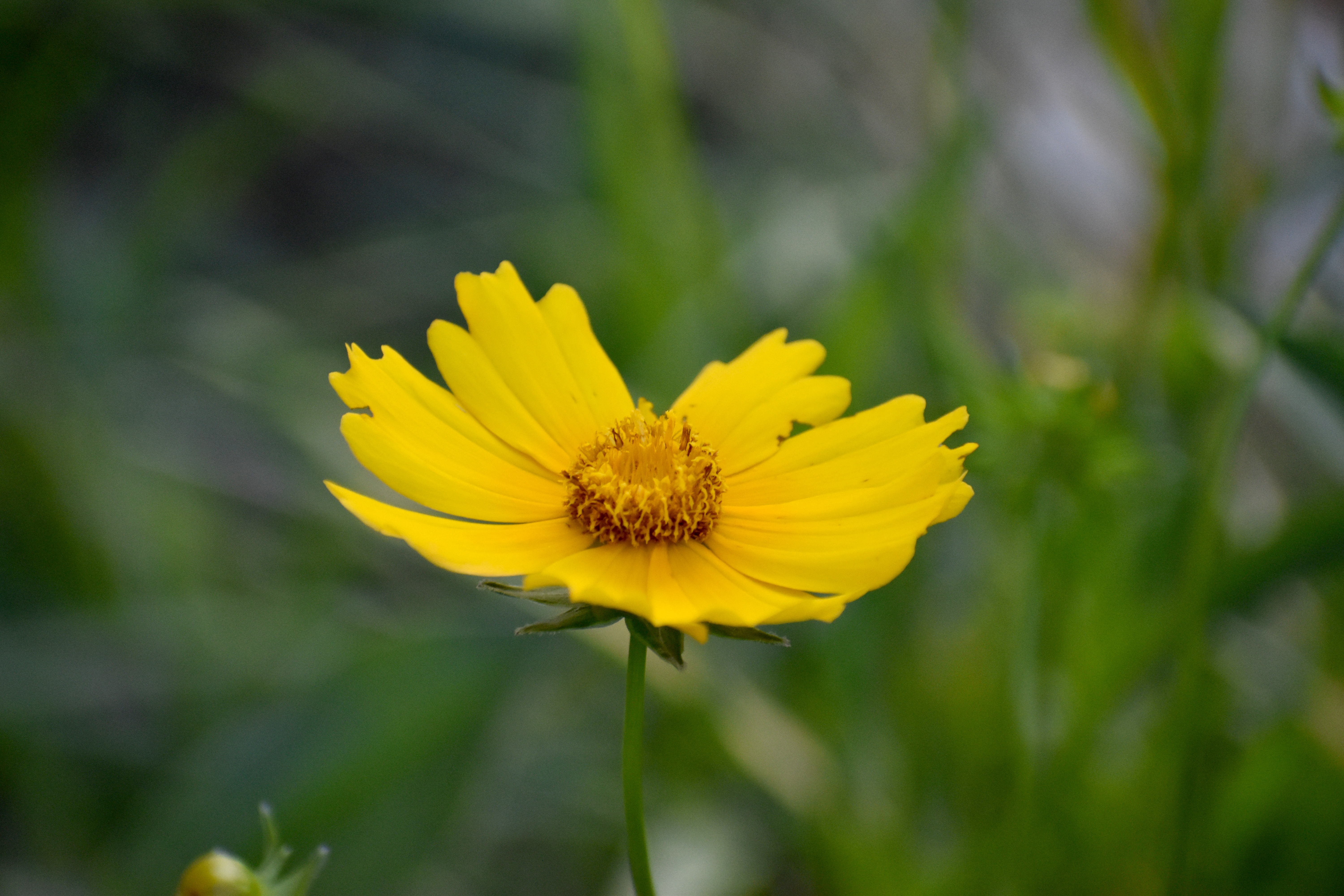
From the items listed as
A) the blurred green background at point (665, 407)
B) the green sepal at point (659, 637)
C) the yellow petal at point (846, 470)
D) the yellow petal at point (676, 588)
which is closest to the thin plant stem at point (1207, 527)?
the blurred green background at point (665, 407)

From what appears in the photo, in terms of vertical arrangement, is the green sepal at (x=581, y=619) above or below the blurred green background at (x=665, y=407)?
below

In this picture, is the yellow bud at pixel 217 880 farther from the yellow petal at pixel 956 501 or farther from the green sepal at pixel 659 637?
the yellow petal at pixel 956 501

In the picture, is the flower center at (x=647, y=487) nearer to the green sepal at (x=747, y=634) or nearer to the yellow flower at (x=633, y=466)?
the yellow flower at (x=633, y=466)

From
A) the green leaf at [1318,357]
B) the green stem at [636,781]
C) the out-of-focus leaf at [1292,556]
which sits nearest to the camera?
the green stem at [636,781]

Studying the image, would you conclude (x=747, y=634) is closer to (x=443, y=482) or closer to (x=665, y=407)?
(x=443, y=482)

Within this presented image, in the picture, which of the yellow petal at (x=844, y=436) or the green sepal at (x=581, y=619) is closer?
the green sepal at (x=581, y=619)

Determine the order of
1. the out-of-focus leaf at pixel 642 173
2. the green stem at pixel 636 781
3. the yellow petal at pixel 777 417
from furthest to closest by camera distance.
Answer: the out-of-focus leaf at pixel 642 173 → the yellow petal at pixel 777 417 → the green stem at pixel 636 781

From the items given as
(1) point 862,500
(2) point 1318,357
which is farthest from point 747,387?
(2) point 1318,357

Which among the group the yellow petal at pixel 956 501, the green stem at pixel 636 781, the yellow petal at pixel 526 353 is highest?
the yellow petal at pixel 526 353

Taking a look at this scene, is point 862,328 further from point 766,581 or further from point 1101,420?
point 766,581
